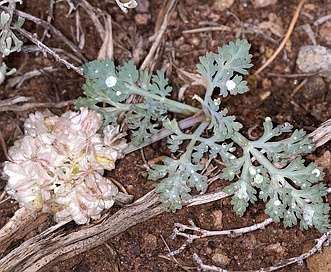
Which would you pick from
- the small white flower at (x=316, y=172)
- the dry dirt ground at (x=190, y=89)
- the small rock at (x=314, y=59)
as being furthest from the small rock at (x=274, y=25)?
the small white flower at (x=316, y=172)

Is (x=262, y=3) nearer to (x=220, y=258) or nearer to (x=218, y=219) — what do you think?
(x=218, y=219)

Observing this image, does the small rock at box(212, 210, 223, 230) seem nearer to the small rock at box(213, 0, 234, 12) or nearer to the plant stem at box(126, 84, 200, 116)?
the plant stem at box(126, 84, 200, 116)

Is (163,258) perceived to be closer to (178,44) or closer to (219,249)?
(219,249)

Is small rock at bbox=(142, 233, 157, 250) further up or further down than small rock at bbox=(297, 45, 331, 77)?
further down

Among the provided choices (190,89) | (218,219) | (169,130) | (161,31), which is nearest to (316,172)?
(218,219)

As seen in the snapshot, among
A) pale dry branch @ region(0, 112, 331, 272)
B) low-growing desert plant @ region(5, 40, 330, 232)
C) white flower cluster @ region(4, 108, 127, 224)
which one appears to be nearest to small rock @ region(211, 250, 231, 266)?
pale dry branch @ region(0, 112, 331, 272)

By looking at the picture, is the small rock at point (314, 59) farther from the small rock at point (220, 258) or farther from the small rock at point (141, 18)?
the small rock at point (220, 258)

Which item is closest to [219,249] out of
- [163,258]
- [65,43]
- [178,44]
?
[163,258]
